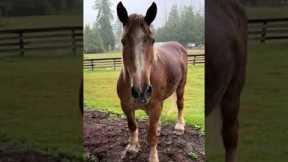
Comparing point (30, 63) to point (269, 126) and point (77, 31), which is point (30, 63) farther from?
point (269, 126)

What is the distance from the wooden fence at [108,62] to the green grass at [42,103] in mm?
1489

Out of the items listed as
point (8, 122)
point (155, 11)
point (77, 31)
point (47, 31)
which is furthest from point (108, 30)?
point (8, 122)

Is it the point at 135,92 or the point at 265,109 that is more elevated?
the point at 135,92

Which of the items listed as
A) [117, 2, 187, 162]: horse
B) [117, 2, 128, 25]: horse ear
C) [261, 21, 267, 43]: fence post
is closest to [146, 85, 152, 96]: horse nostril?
[117, 2, 187, 162]: horse

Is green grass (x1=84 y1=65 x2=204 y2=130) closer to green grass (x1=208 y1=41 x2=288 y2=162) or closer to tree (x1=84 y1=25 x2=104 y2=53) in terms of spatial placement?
tree (x1=84 y1=25 x2=104 y2=53)

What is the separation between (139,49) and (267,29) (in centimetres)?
201

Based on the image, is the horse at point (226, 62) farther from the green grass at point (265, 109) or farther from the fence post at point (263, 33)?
the green grass at point (265, 109)

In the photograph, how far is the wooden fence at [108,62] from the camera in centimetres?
304

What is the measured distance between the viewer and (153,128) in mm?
3033

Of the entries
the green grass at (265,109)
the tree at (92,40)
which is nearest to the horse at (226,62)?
the tree at (92,40)

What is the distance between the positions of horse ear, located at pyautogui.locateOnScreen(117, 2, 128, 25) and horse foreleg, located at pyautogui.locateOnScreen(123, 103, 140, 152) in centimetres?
66

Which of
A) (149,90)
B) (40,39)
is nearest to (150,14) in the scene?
(149,90)

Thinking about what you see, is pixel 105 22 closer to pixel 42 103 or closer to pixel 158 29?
pixel 158 29

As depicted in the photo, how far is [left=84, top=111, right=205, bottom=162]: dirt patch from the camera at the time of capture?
3.14 metres
